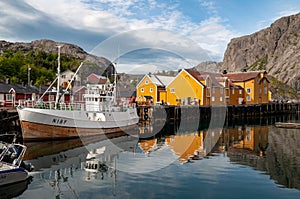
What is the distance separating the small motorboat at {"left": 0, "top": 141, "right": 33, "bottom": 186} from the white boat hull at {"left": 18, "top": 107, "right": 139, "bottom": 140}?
1040 centimetres

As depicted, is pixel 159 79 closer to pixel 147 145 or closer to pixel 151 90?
pixel 151 90

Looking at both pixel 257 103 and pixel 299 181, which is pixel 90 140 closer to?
pixel 299 181

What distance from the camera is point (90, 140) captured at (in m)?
28.9

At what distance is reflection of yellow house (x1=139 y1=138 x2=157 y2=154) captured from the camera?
24.8 meters

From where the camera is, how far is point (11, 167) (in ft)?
46.9

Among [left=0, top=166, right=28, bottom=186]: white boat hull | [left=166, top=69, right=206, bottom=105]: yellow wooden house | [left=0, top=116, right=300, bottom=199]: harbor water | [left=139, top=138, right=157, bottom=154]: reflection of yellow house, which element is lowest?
[left=0, top=116, right=300, bottom=199]: harbor water

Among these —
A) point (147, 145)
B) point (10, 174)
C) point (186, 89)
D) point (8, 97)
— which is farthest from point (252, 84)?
point (10, 174)

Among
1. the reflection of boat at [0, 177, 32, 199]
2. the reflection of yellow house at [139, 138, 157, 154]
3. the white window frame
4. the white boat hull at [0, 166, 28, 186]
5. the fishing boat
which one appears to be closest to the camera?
the reflection of boat at [0, 177, 32, 199]

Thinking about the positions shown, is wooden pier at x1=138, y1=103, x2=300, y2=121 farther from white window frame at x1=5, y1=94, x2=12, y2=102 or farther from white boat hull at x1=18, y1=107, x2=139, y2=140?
white window frame at x1=5, y1=94, x2=12, y2=102

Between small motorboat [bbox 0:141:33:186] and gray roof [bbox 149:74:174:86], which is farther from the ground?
gray roof [bbox 149:74:174:86]

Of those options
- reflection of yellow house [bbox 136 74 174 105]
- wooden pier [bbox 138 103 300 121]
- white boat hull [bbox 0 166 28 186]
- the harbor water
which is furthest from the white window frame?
white boat hull [bbox 0 166 28 186]

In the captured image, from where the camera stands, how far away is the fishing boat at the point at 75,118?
26.3 meters

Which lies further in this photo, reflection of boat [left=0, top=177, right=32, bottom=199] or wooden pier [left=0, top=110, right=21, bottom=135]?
wooden pier [left=0, top=110, right=21, bottom=135]

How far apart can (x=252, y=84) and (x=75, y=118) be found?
5156cm
